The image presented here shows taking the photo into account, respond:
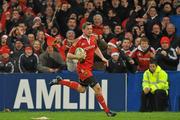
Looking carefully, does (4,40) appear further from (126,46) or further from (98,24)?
(126,46)

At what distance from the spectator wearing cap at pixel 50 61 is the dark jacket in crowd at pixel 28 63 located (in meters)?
0.19

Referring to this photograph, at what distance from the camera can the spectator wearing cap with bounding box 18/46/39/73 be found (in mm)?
20234

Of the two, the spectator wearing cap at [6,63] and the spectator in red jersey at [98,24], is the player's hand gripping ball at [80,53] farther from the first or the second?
the spectator in red jersey at [98,24]

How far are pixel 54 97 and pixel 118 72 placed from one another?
78.2 inches

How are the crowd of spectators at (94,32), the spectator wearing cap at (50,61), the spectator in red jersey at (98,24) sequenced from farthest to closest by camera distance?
Answer: the spectator in red jersey at (98,24), the spectator wearing cap at (50,61), the crowd of spectators at (94,32)

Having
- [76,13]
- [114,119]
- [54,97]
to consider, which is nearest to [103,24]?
[76,13]

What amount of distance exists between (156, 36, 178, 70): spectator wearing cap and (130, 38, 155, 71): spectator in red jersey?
24 centimetres

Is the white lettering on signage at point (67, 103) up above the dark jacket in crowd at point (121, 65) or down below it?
below

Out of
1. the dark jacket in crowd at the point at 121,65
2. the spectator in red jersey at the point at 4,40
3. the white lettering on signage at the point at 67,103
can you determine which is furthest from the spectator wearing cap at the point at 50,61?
the spectator in red jersey at the point at 4,40

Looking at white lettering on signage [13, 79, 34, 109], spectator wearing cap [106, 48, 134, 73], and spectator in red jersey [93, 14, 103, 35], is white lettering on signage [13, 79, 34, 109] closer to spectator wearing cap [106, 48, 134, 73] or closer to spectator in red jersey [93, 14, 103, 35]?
spectator wearing cap [106, 48, 134, 73]

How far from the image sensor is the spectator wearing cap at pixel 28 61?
2023 cm


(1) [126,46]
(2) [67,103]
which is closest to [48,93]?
(2) [67,103]

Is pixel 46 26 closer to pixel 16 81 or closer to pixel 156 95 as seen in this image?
pixel 16 81

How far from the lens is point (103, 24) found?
21.9 m
